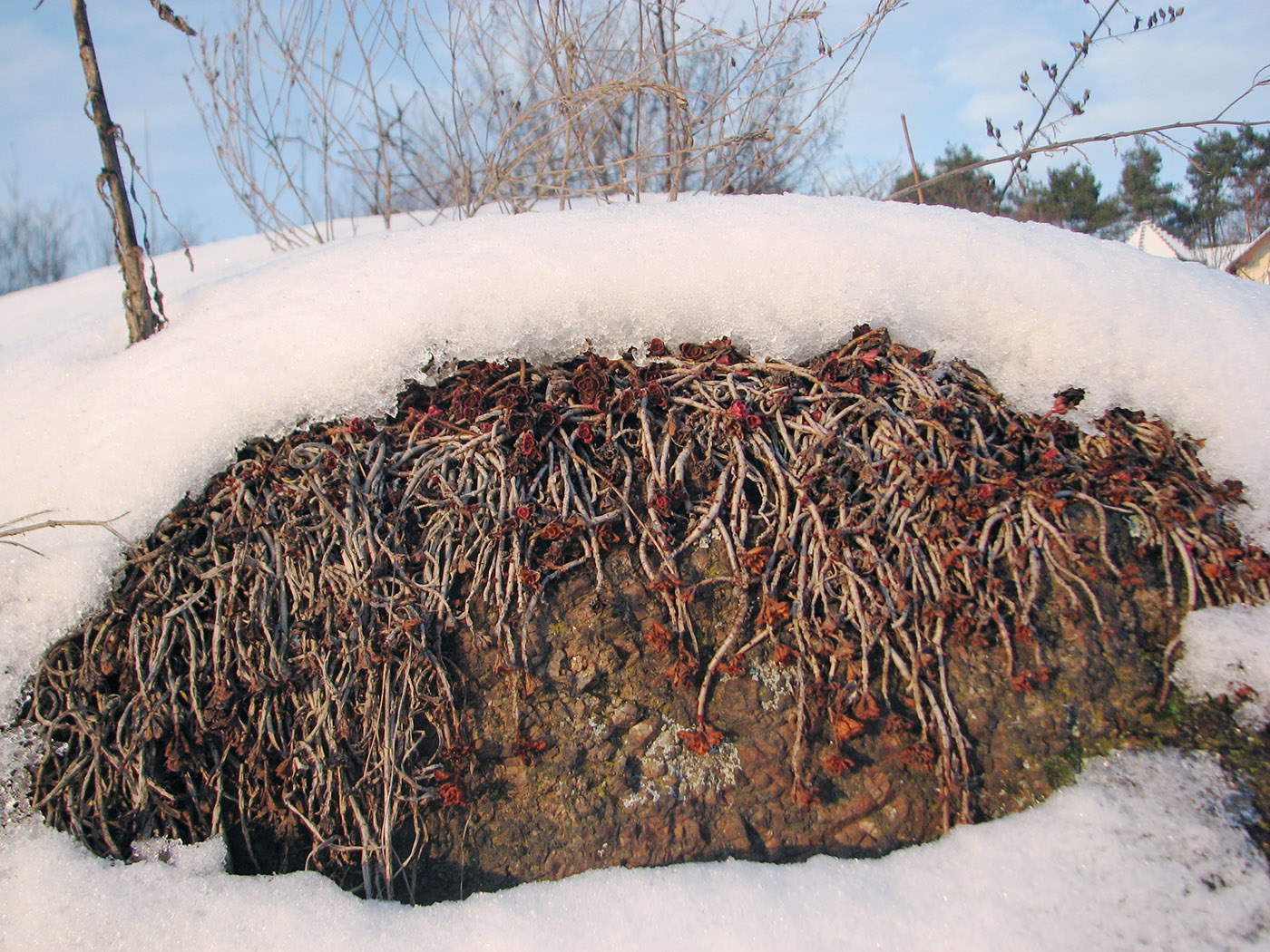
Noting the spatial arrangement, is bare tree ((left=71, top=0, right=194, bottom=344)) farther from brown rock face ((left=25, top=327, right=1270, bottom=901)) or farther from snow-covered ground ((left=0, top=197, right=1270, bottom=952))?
brown rock face ((left=25, top=327, right=1270, bottom=901))

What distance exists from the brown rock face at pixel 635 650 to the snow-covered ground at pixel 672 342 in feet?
0.35

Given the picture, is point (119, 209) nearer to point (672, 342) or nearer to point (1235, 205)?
point (672, 342)

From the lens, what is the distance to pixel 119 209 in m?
2.72

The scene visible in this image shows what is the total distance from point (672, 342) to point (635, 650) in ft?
3.33

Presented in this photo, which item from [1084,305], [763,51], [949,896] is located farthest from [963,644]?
[763,51]

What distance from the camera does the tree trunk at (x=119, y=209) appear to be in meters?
2.65

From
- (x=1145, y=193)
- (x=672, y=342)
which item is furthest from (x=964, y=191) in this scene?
(x=1145, y=193)

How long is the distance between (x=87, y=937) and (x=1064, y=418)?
304 cm

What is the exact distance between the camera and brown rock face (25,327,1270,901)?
1890 millimetres

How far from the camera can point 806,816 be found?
1.89 m

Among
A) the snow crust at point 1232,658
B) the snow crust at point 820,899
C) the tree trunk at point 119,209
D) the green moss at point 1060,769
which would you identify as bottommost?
the snow crust at point 820,899

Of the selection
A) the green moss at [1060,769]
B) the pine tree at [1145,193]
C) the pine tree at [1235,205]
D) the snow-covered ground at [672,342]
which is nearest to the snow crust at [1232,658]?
the snow-covered ground at [672,342]

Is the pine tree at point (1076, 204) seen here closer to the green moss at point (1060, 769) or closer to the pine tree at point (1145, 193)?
the pine tree at point (1145, 193)

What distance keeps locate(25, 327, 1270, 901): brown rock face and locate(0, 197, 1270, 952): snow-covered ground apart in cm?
11
